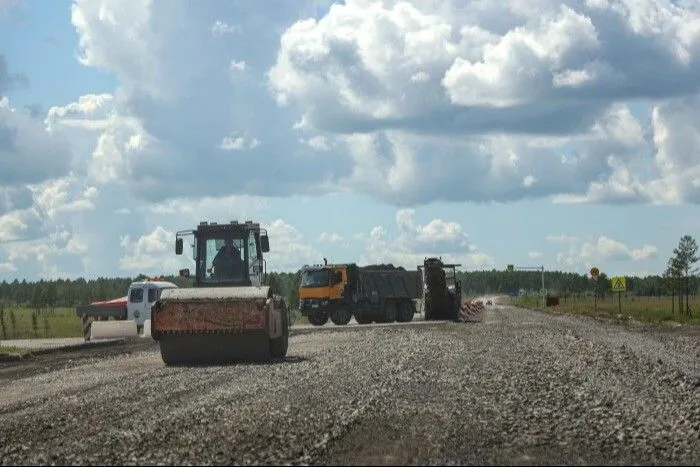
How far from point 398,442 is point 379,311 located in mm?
45383

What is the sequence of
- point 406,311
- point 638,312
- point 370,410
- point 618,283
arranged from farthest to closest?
point 618,283
point 638,312
point 406,311
point 370,410

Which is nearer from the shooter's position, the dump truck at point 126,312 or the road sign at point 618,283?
the dump truck at point 126,312

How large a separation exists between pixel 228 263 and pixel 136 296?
61.6 feet

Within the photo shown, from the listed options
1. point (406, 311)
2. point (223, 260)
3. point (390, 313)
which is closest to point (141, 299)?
point (390, 313)

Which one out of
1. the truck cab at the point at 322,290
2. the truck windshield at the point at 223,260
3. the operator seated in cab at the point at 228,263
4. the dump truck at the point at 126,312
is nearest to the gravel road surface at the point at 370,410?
the truck windshield at the point at 223,260

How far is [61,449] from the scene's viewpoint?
10.9 meters

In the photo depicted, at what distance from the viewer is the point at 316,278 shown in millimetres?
54188

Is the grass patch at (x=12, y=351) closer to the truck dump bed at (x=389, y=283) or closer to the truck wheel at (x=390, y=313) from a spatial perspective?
the truck dump bed at (x=389, y=283)

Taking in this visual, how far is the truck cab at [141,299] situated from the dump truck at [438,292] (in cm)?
1792

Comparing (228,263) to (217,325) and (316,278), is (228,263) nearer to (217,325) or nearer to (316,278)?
(217,325)

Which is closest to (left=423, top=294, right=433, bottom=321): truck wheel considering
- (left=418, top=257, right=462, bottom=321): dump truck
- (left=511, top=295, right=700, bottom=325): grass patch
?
(left=418, top=257, right=462, bottom=321): dump truck

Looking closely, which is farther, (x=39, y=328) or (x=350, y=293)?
(x=39, y=328)

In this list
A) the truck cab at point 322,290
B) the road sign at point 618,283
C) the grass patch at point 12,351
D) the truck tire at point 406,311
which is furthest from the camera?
the road sign at point 618,283

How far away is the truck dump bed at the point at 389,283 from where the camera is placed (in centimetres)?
5522
